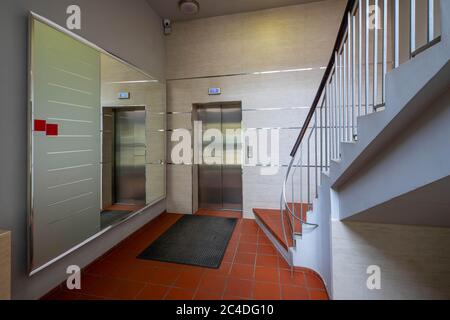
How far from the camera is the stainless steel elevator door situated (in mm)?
3342

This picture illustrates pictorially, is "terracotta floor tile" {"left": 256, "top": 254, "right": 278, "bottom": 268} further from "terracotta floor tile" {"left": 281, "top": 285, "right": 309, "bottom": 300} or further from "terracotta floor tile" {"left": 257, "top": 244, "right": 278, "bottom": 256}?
"terracotta floor tile" {"left": 281, "top": 285, "right": 309, "bottom": 300}

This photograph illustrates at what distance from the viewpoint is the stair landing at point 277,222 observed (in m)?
2.75

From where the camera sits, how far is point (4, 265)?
53.9 inches

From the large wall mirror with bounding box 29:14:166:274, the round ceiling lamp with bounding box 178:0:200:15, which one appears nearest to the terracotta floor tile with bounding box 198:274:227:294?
→ the large wall mirror with bounding box 29:14:166:274

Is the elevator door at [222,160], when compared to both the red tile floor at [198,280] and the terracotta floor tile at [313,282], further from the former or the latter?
the terracotta floor tile at [313,282]

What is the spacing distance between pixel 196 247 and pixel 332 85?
105 inches

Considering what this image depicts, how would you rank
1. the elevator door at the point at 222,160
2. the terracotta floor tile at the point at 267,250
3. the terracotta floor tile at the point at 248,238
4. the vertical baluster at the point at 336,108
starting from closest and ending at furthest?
1. the vertical baluster at the point at 336,108
2. the terracotta floor tile at the point at 267,250
3. the terracotta floor tile at the point at 248,238
4. the elevator door at the point at 222,160

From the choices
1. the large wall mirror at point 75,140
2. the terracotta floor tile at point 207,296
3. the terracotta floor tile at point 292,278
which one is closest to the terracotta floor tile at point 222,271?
the terracotta floor tile at point 207,296

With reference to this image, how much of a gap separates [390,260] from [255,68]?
3526mm

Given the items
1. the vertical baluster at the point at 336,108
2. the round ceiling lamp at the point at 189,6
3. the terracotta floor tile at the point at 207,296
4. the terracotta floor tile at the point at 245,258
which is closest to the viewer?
the vertical baluster at the point at 336,108

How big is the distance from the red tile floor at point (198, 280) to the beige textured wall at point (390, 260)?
1.24ft

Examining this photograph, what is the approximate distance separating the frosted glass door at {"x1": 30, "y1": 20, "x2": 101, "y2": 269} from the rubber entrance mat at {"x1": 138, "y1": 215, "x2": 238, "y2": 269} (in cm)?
93
